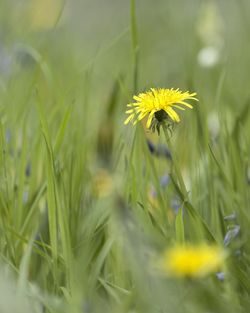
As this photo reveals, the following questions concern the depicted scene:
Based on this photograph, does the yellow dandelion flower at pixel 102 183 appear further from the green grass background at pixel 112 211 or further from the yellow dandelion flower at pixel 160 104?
the yellow dandelion flower at pixel 160 104

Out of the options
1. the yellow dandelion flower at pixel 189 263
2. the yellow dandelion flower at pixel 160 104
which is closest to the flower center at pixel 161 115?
the yellow dandelion flower at pixel 160 104

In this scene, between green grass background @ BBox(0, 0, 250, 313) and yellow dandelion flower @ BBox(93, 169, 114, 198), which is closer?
green grass background @ BBox(0, 0, 250, 313)

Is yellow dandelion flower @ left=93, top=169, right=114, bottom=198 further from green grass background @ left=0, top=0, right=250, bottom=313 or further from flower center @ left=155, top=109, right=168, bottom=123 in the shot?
flower center @ left=155, top=109, right=168, bottom=123

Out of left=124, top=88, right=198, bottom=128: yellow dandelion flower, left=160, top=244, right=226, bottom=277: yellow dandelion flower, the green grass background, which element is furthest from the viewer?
left=124, top=88, right=198, bottom=128: yellow dandelion flower

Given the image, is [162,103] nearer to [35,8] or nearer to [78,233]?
[78,233]

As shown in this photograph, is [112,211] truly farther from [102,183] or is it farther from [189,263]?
[102,183]

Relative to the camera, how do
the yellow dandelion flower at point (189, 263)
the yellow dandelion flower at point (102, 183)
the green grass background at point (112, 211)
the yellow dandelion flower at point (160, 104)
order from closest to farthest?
1. the yellow dandelion flower at point (189, 263)
2. the green grass background at point (112, 211)
3. the yellow dandelion flower at point (160, 104)
4. the yellow dandelion flower at point (102, 183)

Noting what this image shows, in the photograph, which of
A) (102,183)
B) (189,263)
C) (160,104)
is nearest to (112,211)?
(189,263)

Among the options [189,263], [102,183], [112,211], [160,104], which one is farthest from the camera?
[102,183]

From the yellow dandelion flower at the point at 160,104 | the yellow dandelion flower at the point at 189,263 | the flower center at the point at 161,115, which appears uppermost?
the yellow dandelion flower at the point at 160,104

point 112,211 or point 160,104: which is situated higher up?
point 160,104

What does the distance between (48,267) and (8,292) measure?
0.36 metres

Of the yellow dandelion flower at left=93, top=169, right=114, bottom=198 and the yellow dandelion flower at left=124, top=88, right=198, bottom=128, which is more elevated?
the yellow dandelion flower at left=124, top=88, right=198, bottom=128

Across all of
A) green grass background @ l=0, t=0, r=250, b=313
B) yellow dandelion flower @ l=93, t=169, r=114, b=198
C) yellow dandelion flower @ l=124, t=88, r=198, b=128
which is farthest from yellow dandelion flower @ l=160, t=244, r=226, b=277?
yellow dandelion flower @ l=93, t=169, r=114, b=198
